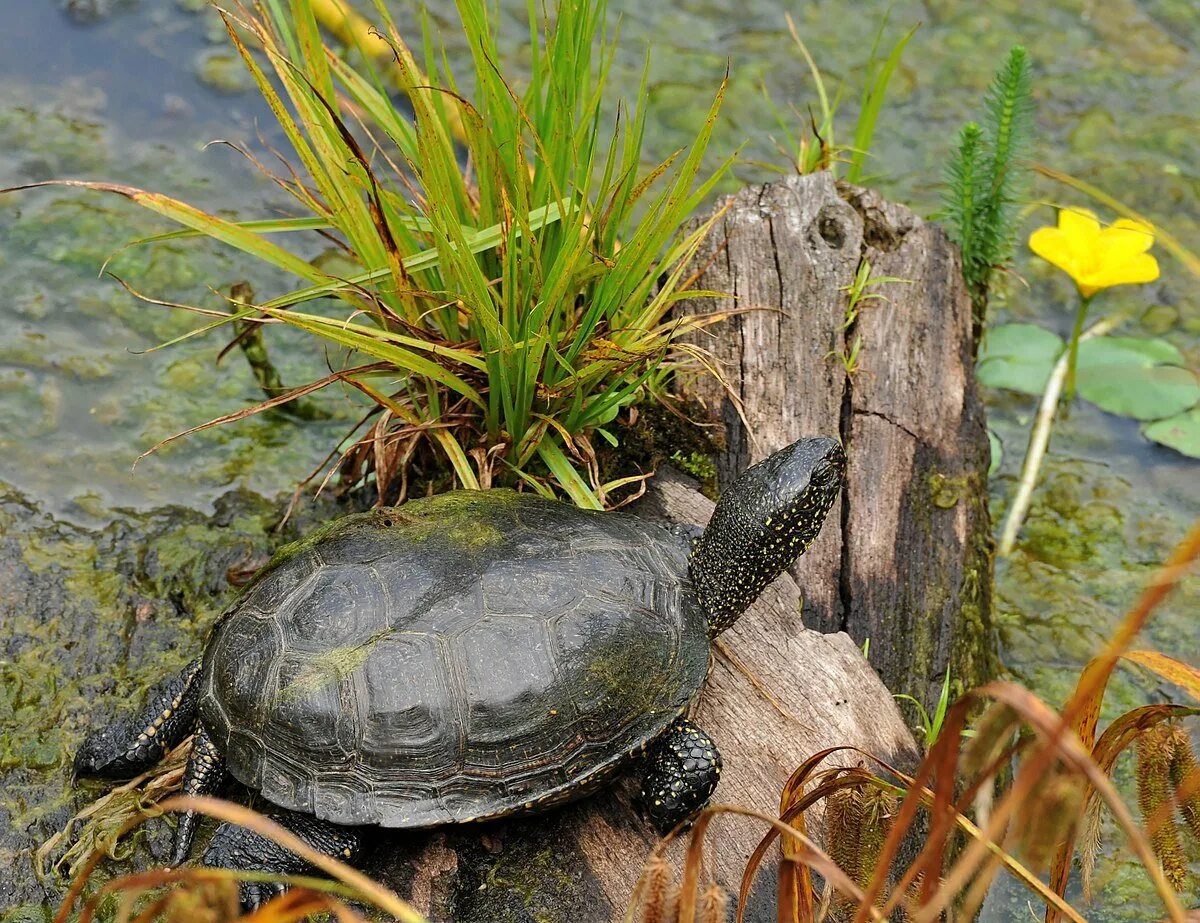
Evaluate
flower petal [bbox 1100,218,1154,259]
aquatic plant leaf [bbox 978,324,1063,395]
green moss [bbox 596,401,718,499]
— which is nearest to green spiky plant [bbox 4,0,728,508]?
green moss [bbox 596,401,718,499]

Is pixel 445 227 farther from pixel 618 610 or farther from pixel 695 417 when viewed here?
pixel 618 610

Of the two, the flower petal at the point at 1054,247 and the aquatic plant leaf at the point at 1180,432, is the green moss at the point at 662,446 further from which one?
the aquatic plant leaf at the point at 1180,432

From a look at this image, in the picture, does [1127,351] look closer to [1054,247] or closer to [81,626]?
[1054,247]

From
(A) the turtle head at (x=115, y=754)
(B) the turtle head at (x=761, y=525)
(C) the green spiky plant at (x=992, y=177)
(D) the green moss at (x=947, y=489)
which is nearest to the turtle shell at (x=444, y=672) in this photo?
(B) the turtle head at (x=761, y=525)

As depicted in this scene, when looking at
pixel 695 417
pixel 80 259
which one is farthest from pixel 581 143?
pixel 80 259

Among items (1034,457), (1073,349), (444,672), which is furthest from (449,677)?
(1073,349)
